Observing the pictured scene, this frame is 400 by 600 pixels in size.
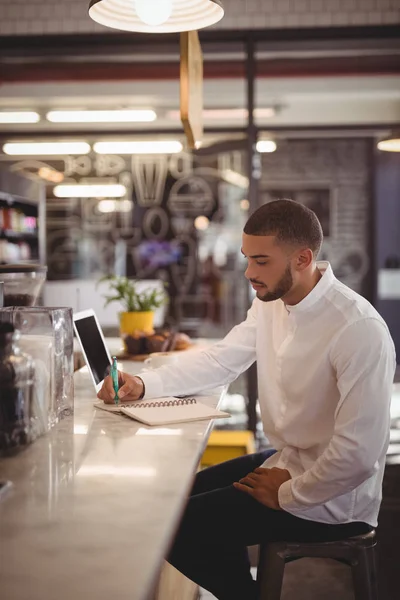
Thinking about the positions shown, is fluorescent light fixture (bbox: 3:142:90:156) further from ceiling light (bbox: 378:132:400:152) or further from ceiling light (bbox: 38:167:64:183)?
ceiling light (bbox: 378:132:400:152)

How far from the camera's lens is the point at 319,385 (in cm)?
193

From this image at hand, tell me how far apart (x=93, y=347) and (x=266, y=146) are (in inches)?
128

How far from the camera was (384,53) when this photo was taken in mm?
4793

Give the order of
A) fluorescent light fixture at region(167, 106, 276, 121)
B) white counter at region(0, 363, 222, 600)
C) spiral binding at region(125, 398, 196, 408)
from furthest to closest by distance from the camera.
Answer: fluorescent light fixture at region(167, 106, 276, 121), spiral binding at region(125, 398, 196, 408), white counter at region(0, 363, 222, 600)

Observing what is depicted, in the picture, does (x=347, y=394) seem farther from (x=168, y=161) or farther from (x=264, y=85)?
(x=168, y=161)

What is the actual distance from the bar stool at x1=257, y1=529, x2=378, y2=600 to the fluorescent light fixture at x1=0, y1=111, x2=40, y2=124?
4827mm

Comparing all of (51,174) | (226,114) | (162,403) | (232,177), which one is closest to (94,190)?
(51,174)

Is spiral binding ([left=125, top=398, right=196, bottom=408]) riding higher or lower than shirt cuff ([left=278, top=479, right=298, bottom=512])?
higher

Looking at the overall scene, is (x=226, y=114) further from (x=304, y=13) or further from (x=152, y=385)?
(x=152, y=385)

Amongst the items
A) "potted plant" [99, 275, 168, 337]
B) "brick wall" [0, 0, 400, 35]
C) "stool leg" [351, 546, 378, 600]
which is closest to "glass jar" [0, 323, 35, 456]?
"stool leg" [351, 546, 378, 600]

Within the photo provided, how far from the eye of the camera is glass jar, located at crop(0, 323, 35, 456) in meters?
1.41

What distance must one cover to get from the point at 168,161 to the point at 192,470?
5106 mm

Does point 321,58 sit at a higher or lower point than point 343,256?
higher

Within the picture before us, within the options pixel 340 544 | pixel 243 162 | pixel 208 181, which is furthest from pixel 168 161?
pixel 340 544
